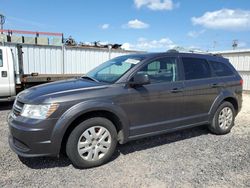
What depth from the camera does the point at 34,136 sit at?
3.31m

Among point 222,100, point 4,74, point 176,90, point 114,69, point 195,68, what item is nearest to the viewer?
point 176,90

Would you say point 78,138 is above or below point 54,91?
below

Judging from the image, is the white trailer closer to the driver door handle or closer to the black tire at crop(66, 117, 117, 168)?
the driver door handle

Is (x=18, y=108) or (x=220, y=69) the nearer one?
(x=18, y=108)

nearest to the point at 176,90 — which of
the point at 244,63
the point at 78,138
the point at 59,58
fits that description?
the point at 78,138

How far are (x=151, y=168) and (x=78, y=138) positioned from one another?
1193 mm

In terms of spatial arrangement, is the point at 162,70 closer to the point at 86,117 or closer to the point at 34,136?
the point at 86,117

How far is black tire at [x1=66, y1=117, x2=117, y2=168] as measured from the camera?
11.5 ft

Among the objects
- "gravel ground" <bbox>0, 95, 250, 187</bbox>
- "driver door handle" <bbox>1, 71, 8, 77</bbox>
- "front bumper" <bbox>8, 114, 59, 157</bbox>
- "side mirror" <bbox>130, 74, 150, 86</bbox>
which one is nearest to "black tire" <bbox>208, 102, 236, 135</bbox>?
"gravel ground" <bbox>0, 95, 250, 187</bbox>

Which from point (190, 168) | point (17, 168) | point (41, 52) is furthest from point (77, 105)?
point (41, 52)

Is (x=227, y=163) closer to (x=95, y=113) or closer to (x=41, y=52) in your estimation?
(x=95, y=113)

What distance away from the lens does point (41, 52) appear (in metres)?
11.9

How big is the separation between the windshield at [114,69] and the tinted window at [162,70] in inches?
9.3

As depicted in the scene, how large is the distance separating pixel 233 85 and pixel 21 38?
384 inches
